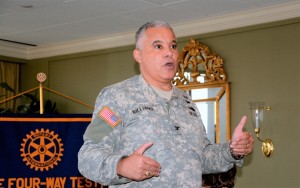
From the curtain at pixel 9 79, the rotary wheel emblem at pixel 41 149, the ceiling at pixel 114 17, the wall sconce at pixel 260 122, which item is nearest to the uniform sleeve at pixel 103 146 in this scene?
the rotary wheel emblem at pixel 41 149

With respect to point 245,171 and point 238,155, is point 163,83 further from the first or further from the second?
point 245,171

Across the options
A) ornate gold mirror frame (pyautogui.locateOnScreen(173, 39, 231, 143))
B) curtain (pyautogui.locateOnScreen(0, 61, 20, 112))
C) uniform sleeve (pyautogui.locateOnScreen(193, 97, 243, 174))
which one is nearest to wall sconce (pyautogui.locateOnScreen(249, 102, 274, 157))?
ornate gold mirror frame (pyautogui.locateOnScreen(173, 39, 231, 143))

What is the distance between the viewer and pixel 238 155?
6.59ft

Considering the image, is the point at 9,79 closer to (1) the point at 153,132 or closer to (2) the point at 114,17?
(2) the point at 114,17

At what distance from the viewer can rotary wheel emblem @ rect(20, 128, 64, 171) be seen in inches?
170

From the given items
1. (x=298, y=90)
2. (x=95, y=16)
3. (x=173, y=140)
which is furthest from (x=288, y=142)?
(x=173, y=140)

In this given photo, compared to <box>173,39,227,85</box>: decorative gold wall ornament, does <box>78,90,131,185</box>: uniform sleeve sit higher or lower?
lower

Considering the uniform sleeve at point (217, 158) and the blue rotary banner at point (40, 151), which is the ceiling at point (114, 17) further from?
the uniform sleeve at point (217, 158)

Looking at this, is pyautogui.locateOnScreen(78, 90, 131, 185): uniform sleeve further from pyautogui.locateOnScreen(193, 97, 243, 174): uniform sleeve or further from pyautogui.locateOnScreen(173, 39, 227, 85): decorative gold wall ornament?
pyautogui.locateOnScreen(173, 39, 227, 85): decorative gold wall ornament

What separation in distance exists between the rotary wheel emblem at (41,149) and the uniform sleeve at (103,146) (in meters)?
2.59

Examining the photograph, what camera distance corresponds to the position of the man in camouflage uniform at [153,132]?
68.2 inches

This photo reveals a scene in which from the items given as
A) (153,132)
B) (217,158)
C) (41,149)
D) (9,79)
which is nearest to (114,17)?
(41,149)

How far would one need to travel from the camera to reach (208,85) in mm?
6109

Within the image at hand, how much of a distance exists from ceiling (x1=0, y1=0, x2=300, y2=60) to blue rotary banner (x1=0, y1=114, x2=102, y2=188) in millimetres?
1369
